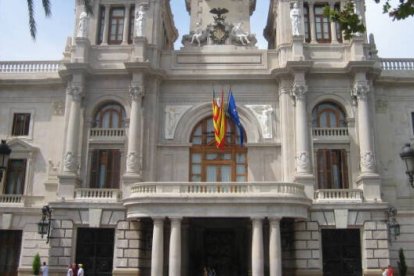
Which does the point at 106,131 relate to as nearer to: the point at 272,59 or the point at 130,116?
the point at 130,116

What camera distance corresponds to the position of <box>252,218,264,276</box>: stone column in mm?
26328

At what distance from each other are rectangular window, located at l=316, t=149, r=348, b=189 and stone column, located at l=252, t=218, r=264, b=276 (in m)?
6.07

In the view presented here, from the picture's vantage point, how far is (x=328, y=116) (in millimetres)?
32781

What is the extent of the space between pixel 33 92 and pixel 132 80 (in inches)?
292

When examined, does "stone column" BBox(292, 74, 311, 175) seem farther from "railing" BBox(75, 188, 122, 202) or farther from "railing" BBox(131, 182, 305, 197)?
"railing" BBox(75, 188, 122, 202)

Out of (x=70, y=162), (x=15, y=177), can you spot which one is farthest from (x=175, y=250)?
(x=15, y=177)

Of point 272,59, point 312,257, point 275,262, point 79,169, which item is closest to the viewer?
point 275,262

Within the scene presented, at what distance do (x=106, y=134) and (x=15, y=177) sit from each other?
21.9 ft

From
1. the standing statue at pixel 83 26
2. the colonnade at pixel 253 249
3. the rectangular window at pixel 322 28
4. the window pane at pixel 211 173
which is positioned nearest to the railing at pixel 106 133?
the window pane at pixel 211 173

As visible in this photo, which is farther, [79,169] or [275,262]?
[79,169]

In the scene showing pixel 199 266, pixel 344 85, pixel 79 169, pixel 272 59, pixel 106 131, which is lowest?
pixel 199 266

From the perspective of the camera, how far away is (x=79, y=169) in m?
Result: 31.6

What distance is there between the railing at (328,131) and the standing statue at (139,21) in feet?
42.6

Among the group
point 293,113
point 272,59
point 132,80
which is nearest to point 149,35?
point 132,80
